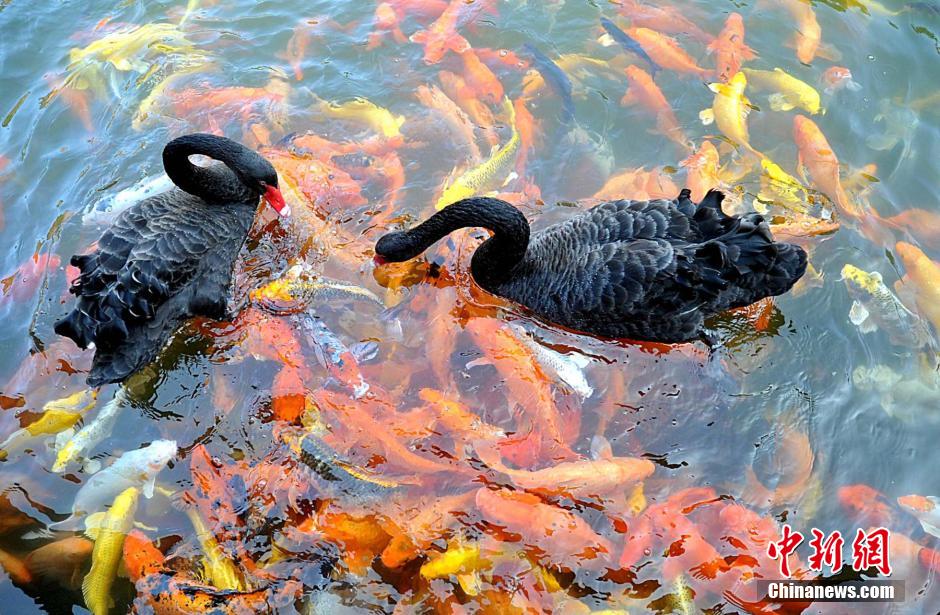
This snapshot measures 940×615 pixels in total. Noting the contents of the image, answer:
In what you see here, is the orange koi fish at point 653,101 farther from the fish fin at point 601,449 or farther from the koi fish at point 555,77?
the fish fin at point 601,449

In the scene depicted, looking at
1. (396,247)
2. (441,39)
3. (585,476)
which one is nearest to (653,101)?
(441,39)

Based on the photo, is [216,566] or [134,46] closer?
[216,566]

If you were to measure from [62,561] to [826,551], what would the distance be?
14.3ft

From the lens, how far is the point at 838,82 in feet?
20.0

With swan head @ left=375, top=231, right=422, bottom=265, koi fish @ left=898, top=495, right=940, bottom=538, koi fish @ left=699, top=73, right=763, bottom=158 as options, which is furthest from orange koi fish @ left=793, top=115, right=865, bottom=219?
swan head @ left=375, top=231, right=422, bottom=265

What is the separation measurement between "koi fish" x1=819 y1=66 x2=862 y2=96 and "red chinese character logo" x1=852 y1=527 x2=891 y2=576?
398cm

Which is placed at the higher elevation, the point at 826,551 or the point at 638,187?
the point at 638,187

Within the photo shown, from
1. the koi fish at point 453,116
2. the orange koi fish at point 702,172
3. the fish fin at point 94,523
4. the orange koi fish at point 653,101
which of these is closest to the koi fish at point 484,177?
Answer: the koi fish at point 453,116

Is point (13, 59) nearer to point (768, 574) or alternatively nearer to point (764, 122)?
point (764, 122)

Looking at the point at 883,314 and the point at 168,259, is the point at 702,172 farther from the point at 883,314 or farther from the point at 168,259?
the point at 168,259

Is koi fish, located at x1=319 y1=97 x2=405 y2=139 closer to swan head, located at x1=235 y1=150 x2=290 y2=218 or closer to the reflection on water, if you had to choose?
the reflection on water

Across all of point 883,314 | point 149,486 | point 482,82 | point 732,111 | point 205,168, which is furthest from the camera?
point 482,82

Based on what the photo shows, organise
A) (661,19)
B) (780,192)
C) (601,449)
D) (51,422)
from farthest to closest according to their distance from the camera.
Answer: (661,19) < (780,192) < (51,422) < (601,449)

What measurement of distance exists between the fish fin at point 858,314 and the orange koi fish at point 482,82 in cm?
336
